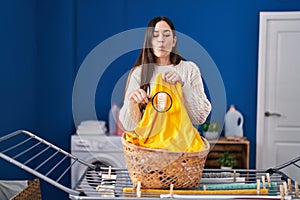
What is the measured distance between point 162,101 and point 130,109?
0.32 feet

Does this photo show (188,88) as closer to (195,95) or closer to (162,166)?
(195,95)

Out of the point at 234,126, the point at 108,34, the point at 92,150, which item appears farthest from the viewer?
the point at 108,34

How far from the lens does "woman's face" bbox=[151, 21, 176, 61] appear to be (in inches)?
48.2

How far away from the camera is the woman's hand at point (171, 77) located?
1208 mm

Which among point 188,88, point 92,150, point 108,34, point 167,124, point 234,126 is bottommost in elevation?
point 92,150

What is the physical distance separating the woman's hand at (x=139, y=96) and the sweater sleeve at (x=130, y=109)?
16 millimetres

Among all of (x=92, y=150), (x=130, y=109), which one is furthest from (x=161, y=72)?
(x=92, y=150)

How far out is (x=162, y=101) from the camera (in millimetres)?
1211

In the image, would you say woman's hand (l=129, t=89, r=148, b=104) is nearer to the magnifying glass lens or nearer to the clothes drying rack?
the magnifying glass lens

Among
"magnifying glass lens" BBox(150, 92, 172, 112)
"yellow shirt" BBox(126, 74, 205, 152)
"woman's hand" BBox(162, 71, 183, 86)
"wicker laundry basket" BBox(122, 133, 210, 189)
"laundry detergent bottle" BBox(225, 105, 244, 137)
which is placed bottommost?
"laundry detergent bottle" BBox(225, 105, 244, 137)

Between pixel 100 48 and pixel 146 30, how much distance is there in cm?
15

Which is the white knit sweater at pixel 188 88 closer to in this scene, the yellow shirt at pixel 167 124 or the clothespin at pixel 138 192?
the yellow shirt at pixel 167 124

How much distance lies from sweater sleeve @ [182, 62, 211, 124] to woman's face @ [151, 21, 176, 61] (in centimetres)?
9

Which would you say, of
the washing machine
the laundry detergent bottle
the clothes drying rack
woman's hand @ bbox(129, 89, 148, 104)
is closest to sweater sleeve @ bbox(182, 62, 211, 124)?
woman's hand @ bbox(129, 89, 148, 104)
